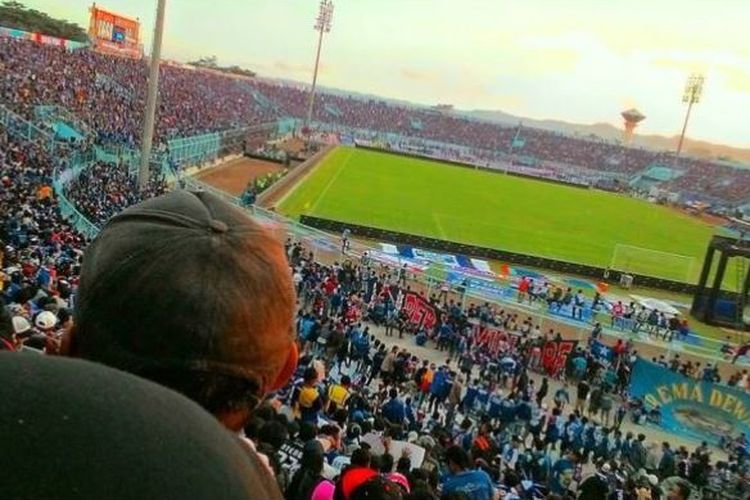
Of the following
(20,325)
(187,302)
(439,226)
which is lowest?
(439,226)

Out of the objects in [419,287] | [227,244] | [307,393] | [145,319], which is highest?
[227,244]

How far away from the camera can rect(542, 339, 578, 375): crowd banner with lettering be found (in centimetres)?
1848

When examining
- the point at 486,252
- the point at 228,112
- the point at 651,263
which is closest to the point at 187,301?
the point at 486,252

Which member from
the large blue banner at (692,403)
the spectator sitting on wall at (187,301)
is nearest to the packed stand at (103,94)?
the large blue banner at (692,403)

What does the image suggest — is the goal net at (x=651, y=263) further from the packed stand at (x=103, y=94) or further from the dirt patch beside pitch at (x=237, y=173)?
the packed stand at (x=103, y=94)

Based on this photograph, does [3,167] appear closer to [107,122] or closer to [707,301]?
[107,122]

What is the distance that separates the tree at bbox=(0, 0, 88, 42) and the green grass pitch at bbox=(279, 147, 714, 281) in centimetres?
2989

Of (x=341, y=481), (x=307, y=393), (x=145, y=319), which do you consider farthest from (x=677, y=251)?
(x=145, y=319)

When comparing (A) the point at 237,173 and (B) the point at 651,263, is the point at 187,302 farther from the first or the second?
(A) the point at 237,173

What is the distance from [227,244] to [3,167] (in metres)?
20.3

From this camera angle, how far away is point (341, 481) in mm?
4160

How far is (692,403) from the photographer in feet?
49.3

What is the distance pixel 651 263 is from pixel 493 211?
12.3m

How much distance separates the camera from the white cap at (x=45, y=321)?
6.29 m
